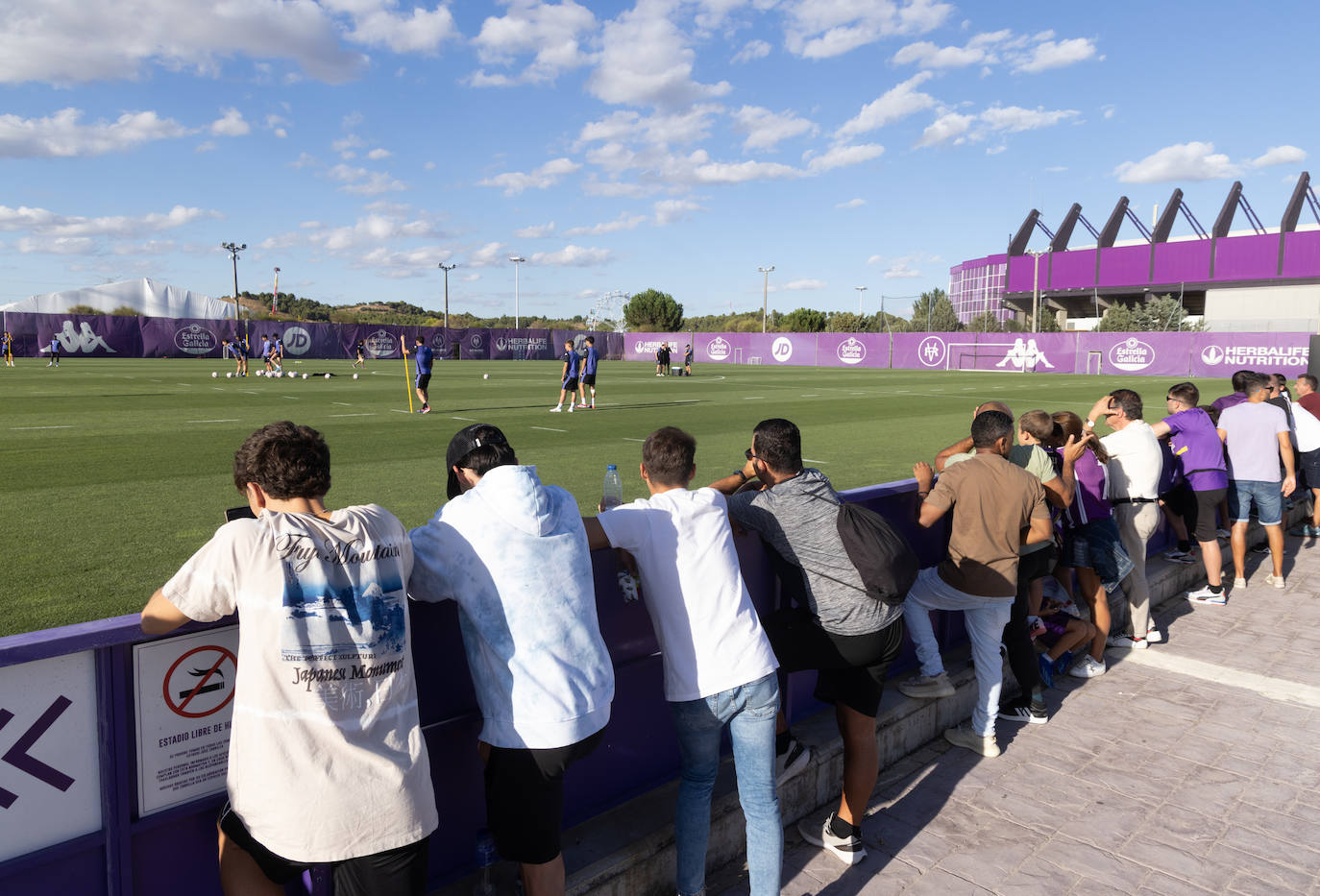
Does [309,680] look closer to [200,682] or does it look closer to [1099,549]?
[200,682]

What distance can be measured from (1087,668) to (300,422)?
1334 centimetres

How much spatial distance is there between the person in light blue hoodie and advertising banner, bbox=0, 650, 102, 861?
85cm

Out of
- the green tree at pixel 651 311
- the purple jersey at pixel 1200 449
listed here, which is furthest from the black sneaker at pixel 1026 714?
the green tree at pixel 651 311

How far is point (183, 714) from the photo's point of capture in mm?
2326

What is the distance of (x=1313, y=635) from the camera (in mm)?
6398

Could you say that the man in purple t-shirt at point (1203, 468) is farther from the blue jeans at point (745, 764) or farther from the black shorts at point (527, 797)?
the black shorts at point (527, 797)

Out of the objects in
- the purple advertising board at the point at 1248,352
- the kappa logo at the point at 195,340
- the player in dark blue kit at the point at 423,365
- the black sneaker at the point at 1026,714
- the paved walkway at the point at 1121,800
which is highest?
the kappa logo at the point at 195,340

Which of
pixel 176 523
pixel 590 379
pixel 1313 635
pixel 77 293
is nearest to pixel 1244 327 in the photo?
pixel 590 379

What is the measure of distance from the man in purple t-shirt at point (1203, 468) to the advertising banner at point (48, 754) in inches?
294

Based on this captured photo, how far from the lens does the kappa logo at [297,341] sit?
48375 millimetres

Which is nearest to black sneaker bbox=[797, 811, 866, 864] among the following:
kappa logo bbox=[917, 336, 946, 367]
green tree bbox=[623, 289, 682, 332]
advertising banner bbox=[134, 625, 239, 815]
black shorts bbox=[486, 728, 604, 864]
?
black shorts bbox=[486, 728, 604, 864]

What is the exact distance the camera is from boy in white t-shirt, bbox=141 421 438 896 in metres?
2.02

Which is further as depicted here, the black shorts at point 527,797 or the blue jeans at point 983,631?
the blue jeans at point 983,631

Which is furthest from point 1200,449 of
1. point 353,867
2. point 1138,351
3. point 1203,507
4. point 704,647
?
point 1138,351
